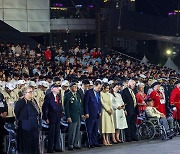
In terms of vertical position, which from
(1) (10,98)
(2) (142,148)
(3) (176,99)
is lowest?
(2) (142,148)

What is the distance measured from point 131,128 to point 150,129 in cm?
58

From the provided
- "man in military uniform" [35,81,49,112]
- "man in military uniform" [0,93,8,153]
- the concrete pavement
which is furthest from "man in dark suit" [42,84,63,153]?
"man in military uniform" [0,93,8,153]

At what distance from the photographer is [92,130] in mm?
18328

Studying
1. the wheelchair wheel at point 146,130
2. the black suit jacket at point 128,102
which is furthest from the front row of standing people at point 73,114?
the wheelchair wheel at point 146,130

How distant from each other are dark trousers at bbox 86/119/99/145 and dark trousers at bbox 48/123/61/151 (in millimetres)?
1215

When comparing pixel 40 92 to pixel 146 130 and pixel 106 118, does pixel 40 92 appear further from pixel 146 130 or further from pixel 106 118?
pixel 146 130

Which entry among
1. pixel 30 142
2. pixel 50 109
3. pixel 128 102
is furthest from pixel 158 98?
pixel 30 142

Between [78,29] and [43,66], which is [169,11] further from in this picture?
[43,66]

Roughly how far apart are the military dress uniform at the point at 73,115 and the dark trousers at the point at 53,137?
1.61ft

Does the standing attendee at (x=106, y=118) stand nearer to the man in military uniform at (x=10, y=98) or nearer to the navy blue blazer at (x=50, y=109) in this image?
the navy blue blazer at (x=50, y=109)

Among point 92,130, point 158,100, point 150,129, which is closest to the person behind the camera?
point 92,130

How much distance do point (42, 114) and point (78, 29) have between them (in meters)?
37.7

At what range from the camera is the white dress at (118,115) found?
19.2 m

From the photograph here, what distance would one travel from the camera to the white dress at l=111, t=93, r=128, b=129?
19.2 meters
